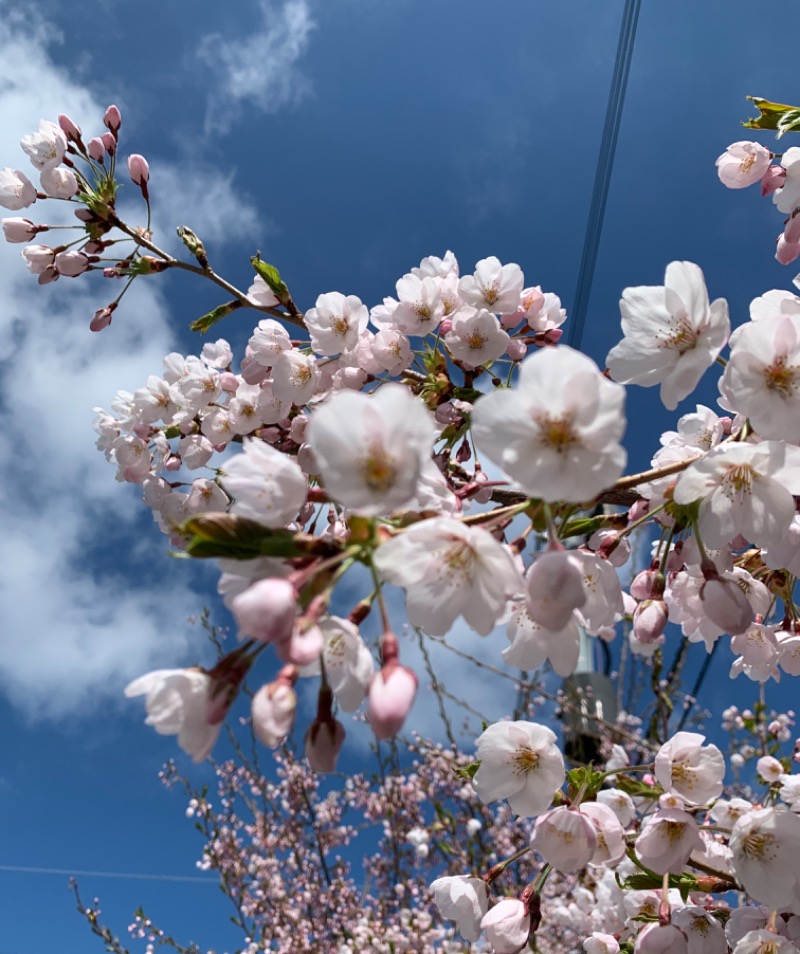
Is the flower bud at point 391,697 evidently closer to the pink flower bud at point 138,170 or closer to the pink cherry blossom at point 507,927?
the pink cherry blossom at point 507,927

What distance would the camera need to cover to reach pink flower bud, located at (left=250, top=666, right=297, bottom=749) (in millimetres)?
715

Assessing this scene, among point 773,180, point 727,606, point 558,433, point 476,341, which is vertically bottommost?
point 727,606

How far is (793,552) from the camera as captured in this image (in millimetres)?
1304

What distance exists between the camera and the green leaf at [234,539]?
0.75 metres

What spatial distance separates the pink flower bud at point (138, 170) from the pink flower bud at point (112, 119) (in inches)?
6.9

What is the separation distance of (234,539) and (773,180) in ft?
6.94

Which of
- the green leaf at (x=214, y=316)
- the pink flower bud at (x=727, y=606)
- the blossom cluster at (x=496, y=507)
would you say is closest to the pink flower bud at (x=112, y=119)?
the blossom cluster at (x=496, y=507)

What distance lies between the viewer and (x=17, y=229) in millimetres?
2275

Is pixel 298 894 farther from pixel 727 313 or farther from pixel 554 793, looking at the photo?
pixel 727 313

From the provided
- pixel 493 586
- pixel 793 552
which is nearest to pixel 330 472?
pixel 493 586

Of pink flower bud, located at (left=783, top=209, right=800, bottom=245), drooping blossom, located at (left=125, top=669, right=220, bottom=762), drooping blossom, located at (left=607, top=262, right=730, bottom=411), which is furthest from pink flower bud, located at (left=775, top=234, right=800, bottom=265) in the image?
drooping blossom, located at (left=125, top=669, right=220, bottom=762)

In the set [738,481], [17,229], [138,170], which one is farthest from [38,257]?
[738,481]

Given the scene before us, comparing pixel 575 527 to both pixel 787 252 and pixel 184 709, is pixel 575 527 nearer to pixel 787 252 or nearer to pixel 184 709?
pixel 184 709

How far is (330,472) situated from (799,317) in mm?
830
